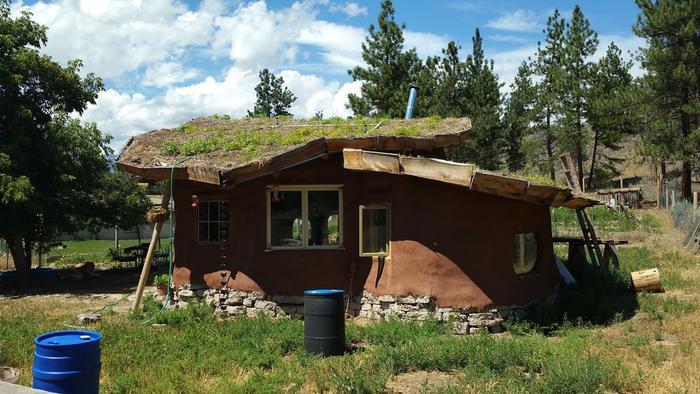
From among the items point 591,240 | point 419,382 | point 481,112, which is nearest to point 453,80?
point 481,112

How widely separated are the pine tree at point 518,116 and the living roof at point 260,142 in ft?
89.7

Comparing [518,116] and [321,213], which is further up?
[518,116]

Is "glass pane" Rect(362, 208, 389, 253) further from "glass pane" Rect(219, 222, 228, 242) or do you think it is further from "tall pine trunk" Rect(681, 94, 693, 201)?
"tall pine trunk" Rect(681, 94, 693, 201)

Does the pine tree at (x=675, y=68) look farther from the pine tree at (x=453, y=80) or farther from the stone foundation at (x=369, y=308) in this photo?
the stone foundation at (x=369, y=308)

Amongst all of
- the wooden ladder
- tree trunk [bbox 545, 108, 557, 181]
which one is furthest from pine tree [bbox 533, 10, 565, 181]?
the wooden ladder

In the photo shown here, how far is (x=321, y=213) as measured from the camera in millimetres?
11117

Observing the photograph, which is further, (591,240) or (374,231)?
(591,240)

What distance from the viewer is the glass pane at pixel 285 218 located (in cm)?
1109

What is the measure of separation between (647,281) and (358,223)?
610 centimetres

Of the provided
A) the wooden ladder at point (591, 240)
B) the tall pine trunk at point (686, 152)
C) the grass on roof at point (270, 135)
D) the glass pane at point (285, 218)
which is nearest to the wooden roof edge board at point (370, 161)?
the grass on roof at point (270, 135)

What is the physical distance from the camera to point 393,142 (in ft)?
35.3

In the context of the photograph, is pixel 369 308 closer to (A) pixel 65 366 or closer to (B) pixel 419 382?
(B) pixel 419 382

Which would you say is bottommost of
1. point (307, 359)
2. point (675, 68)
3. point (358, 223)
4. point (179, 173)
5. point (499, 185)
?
point (307, 359)

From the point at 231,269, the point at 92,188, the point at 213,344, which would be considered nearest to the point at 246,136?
the point at 231,269
